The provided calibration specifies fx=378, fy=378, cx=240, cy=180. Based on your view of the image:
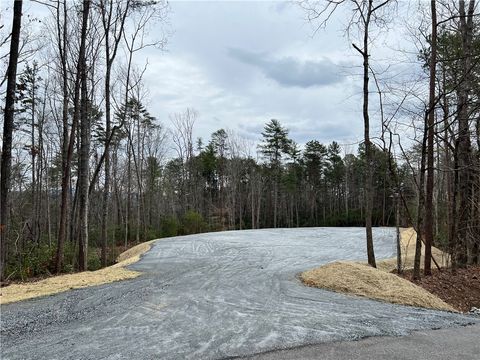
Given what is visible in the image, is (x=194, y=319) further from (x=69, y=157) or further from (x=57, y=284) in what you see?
(x=69, y=157)

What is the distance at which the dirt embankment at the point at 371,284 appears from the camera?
7.16 meters

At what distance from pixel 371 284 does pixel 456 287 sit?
10.6ft

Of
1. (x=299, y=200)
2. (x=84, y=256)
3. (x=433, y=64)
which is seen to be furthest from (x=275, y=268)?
(x=299, y=200)

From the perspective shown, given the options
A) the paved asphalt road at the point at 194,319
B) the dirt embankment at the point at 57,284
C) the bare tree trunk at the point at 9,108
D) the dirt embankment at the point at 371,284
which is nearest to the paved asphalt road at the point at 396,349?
the paved asphalt road at the point at 194,319

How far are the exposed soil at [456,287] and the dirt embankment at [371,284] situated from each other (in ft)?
3.06

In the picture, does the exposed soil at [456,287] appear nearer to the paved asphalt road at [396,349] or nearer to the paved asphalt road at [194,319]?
the paved asphalt road at [194,319]

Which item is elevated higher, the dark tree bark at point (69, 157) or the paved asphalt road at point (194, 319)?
the dark tree bark at point (69, 157)

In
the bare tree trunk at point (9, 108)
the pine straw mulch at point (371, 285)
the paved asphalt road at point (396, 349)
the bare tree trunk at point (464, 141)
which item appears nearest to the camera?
the paved asphalt road at point (396, 349)

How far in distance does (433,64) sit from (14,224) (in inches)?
708

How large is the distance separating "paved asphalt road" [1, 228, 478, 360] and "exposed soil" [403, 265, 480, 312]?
2642 millimetres

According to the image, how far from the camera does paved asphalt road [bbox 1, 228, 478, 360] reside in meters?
Answer: 4.36

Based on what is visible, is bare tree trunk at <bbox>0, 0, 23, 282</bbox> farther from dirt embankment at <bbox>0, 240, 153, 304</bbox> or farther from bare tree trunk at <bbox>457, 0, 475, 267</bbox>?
bare tree trunk at <bbox>457, 0, 475, 267</bbox>

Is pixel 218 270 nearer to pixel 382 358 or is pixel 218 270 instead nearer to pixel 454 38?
pixel 382 358

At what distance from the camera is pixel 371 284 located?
26.0ft
